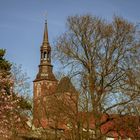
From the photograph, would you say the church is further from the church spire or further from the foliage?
the church spire

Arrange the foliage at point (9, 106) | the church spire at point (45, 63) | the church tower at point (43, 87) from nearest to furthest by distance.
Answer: the foliage at point (9, 106) < the church tower at point (43, 87) < the church spire at point (45, 63)

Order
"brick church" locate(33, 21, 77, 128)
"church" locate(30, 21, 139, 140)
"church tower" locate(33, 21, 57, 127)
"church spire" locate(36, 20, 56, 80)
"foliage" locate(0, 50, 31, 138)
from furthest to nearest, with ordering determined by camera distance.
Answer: "church spire" locate(36, 20, 56, 80), "church tower" locate(33, 21, 57, 127), "brick church" locate(33, 21, 77, 128), "church" locate(30, 21, 139, 140), "foliage" locate(0, 50, 31, 138)

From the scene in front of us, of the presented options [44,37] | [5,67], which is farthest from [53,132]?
[44,37]

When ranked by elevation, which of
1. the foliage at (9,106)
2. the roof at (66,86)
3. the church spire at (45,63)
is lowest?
the foliage at (9,106)

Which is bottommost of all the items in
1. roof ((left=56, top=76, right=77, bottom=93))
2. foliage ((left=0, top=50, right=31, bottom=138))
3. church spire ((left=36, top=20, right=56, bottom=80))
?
foliage ((left=0, top=50, right=31, bottom=138))

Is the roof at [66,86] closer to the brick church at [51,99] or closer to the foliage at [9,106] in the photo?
the brick church at [51,99]

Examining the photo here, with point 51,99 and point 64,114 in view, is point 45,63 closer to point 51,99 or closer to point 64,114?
point 51,99

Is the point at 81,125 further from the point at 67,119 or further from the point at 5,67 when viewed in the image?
the point at 5,67

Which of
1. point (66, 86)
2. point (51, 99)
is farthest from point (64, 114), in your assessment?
point (66, 86)

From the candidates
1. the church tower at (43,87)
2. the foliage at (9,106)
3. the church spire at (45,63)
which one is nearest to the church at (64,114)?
the church tower at (43,87)

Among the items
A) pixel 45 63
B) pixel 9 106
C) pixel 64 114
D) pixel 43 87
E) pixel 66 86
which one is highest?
pixel 45 63

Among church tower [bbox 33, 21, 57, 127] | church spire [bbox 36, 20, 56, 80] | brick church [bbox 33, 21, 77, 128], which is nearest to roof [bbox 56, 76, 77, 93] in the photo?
brick church [bbox 33, 21, 77, 128]

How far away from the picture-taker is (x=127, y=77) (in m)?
33.2

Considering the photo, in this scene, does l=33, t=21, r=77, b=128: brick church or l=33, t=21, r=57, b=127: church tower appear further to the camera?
l=33, t=21, r=57, b=127: church tower
